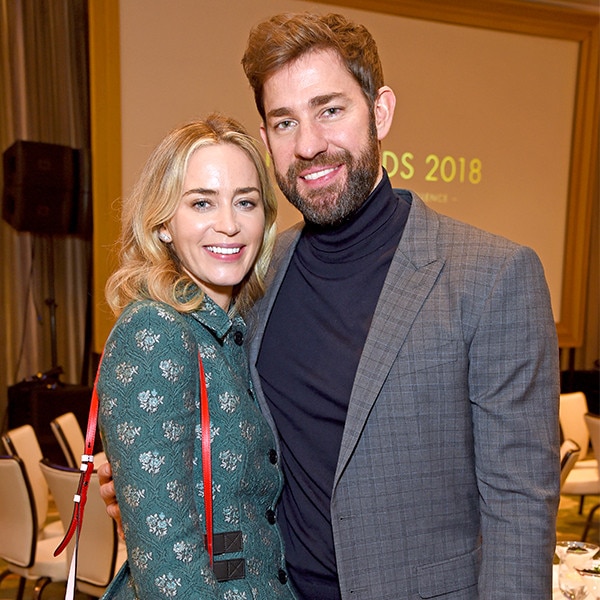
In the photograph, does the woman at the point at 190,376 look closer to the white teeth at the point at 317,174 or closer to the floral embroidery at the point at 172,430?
the floral embroidery at the point at 172,430

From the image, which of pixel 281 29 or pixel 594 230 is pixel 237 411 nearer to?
pixel 281 29

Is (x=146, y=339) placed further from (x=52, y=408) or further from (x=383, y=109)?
(x=52, y=408)

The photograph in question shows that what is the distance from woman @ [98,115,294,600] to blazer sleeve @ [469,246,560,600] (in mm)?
475

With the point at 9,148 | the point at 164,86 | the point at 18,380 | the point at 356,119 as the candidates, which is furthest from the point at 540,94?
the point at 356,119

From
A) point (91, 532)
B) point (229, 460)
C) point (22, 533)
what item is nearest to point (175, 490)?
point (229, 460)

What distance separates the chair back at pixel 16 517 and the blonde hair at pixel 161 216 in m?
2.14

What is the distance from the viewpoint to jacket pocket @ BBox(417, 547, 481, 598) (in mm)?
1688

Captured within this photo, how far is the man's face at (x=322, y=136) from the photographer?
1.87 meters

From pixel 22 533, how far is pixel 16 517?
3.1 inches

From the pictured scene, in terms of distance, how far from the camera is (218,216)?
1835 mm

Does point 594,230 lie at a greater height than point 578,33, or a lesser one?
lesser

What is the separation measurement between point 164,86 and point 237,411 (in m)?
5.10

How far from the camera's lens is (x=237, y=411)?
1703mm

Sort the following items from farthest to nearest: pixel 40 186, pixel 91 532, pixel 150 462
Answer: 1. pixel 40 186
2. pixel 91 532
3. pixel 150 462
